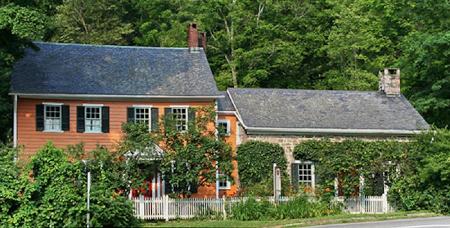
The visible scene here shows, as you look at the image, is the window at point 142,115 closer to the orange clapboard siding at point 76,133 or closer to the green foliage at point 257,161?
the orange clapboard siding at point 76,133

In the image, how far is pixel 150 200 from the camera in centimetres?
3166

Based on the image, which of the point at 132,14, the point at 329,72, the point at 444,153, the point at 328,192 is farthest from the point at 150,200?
the point at 132,14

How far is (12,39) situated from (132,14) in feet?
101

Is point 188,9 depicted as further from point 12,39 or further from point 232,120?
point 12,39

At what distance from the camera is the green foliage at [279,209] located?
102 ft

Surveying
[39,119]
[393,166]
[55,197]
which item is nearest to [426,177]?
[393,166]

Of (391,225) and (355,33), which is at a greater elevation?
(355,33)

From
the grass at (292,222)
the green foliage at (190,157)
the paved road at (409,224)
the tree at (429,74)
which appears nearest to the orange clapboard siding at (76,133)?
the green foliage at (190,157)

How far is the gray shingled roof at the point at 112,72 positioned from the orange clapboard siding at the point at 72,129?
542mm

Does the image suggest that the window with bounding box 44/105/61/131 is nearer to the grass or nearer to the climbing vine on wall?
the grass

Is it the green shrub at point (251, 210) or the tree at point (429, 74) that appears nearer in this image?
the green shrub at point (251, 210)

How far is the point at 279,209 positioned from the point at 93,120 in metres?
10.6

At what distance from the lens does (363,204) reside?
3444 cm

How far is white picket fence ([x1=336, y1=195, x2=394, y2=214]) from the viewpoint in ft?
113
